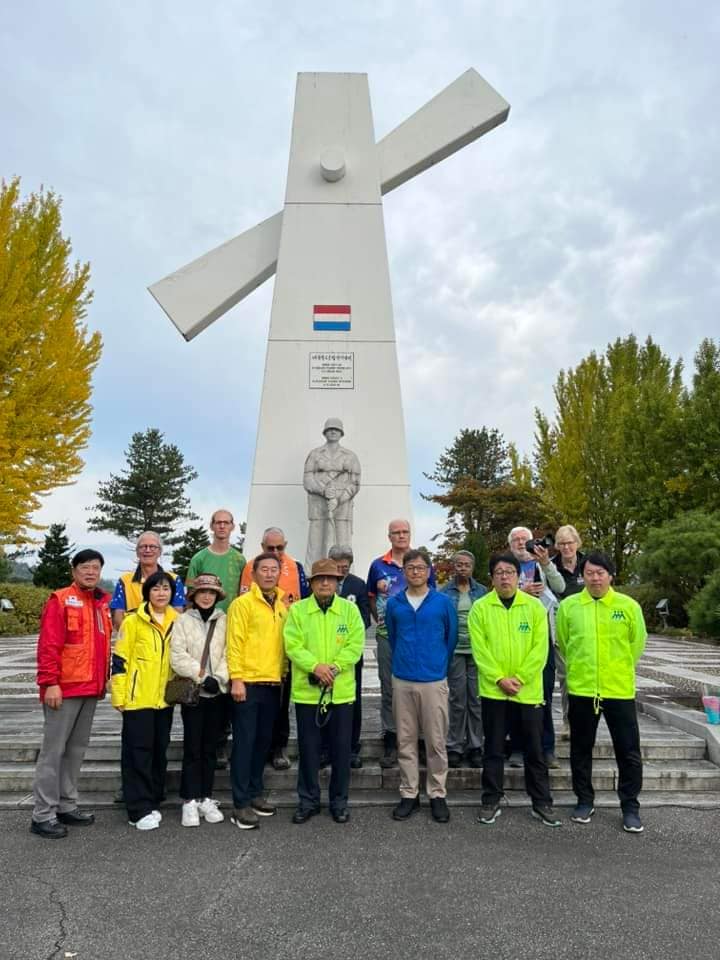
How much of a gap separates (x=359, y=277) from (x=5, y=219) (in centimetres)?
921

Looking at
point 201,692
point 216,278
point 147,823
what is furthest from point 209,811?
point 216,278

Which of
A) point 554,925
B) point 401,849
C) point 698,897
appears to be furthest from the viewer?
point 401,849

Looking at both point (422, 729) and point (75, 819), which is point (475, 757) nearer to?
point (422, 729)

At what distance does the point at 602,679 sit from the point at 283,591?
204cm

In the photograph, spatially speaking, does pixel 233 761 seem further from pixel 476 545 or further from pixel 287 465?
pixel 476 545

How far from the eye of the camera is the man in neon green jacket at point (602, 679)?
4.09 m

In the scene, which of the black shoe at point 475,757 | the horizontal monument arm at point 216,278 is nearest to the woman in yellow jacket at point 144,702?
the black shoe at point 475,757

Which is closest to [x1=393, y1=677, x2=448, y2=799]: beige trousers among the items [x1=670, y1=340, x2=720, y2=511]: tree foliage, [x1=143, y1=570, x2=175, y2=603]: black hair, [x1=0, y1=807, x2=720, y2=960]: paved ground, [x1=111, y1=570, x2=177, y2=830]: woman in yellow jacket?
[x1=0, y1=807, x2=720, y2=960]: paved ground

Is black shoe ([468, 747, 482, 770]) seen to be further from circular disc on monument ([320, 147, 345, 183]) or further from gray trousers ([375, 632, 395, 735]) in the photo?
circular disc on monument ([320, 147, 345, 183])

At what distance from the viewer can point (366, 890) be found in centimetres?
319

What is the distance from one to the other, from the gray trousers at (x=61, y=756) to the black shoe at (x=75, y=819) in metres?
0.03

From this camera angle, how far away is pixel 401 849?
368 centimetres

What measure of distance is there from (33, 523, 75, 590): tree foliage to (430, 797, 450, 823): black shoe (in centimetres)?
1933

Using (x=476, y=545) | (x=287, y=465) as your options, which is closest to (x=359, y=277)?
(x=287, y=465)
